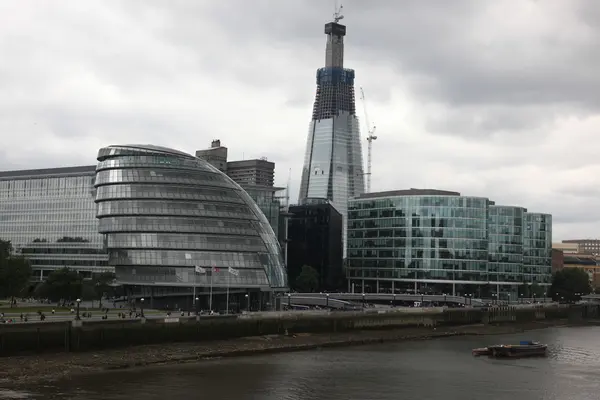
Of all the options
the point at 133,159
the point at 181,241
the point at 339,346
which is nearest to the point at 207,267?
the point at 181,241

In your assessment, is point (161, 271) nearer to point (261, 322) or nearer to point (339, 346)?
point (261, 322)

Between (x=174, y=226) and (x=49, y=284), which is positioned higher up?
(x=174, y=226)

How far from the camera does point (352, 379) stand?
66188mm

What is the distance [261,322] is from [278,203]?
7486cm

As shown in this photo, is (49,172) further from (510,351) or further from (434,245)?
(510,351)

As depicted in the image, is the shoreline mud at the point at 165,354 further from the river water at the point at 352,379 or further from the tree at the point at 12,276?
the tree at the point at 12,276

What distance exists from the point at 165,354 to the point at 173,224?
41.3m

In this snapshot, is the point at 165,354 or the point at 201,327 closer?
the point at 165,354

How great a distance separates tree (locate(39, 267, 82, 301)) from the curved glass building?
11.2 meters

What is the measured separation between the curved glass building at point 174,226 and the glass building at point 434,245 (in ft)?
210

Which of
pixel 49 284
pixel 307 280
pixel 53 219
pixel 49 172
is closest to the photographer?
pixel 49 284

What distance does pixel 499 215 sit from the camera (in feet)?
625

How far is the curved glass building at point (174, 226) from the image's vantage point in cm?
11362

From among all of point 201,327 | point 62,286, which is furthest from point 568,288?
point 62,286
